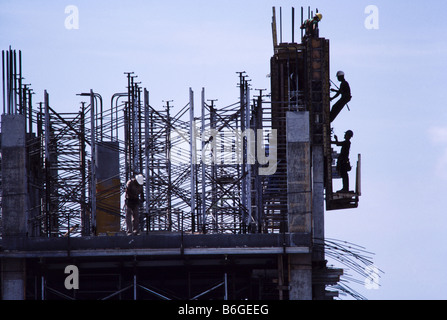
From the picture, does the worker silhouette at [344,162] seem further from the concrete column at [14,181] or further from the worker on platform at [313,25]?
the concrete column at [14,181]

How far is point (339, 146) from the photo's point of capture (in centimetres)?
4897

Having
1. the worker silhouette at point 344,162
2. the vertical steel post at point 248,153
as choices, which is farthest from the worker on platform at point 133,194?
the worker silhouette at point 344,162

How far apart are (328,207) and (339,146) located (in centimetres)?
256

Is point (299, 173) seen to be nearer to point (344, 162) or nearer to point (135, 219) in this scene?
point (344, 162)

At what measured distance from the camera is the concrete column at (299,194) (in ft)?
142

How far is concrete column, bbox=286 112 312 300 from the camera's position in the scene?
4334 cm

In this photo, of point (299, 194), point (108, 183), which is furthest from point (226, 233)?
point (108, 183)

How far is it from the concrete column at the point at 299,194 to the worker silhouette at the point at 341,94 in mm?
5150

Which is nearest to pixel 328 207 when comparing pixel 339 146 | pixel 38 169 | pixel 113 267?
pixel 339 146

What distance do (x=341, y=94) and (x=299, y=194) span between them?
693 cm

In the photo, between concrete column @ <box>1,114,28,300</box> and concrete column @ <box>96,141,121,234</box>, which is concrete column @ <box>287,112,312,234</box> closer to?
concrete column @ <box>1,114,28,300</box>
